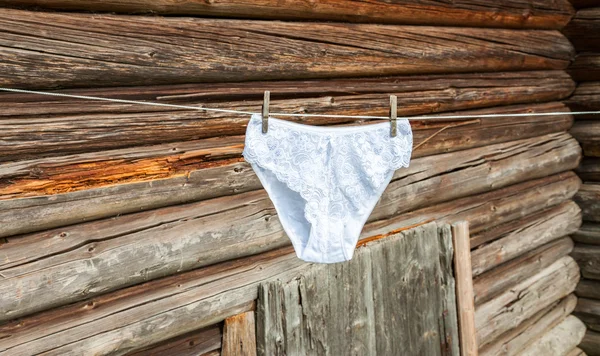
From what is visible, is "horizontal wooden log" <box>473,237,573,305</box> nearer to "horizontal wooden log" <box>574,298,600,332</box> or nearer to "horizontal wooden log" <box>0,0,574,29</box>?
"horizontal wooden log" <box>574,298,600,332</box>

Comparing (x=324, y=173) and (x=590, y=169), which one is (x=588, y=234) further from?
(x=324, y=173)

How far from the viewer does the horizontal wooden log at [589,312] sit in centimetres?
488

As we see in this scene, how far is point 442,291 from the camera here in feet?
11.4

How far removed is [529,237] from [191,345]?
→ 8.26ft

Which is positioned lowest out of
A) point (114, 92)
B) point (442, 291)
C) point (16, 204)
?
point (442, 291)

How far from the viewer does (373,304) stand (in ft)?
10.2

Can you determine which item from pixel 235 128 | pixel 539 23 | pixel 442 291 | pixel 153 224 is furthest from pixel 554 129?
pixel 153 224

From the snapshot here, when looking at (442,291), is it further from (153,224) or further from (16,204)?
(16,204)

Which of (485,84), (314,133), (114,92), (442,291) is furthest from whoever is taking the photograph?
(485,84)

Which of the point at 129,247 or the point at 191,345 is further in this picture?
the point at 191,345

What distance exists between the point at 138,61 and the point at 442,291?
6.32ft

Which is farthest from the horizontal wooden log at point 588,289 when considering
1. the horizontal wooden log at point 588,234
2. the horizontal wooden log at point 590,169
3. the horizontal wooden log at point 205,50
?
the horizontal wooden log at point 205,50

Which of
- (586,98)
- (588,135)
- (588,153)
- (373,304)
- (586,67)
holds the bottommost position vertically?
(373,304)

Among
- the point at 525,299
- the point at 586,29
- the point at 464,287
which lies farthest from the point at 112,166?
the point at 586,29
